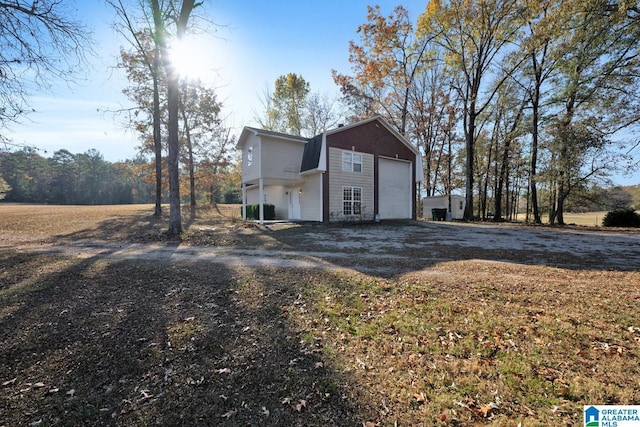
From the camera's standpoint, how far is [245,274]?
619cm

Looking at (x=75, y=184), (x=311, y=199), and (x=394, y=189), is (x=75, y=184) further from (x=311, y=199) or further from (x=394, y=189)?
(x=394, y=189)

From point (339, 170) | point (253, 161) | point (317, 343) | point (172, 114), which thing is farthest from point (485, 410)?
point (253, 161)

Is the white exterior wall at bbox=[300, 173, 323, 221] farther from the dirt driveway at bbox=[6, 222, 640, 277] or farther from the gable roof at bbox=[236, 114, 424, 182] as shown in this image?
the dirt driveway at bbox=[6, 222, 640, 277]

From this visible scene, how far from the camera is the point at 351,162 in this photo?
18.0 m

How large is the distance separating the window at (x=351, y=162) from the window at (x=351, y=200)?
1.30 meters

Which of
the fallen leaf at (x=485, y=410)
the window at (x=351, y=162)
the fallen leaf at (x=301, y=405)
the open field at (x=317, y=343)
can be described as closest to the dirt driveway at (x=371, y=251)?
the open field at (x=317, y=343)

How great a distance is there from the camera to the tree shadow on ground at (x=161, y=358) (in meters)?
2.40

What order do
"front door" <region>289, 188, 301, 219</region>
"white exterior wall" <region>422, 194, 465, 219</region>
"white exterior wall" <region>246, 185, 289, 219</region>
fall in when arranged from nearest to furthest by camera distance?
"front door" <region>289, 188, 301, 219</region>, "white exterior wall" <region>246, 185, 289, 219</region>, "white exterior wall" <region>422, 194, 465, 219</region>

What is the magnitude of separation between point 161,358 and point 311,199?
15.0 m

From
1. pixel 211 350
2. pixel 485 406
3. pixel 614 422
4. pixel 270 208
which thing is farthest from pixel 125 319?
pixel 270 208

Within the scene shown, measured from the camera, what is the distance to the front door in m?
19.4

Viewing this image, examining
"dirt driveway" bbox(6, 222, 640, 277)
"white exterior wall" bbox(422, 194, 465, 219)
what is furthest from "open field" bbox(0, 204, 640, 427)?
"white exterior wall" bbox(422, 194, 465, 219)

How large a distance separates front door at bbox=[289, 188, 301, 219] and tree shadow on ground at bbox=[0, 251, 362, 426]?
45.8 feet

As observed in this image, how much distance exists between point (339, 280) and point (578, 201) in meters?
26.4
